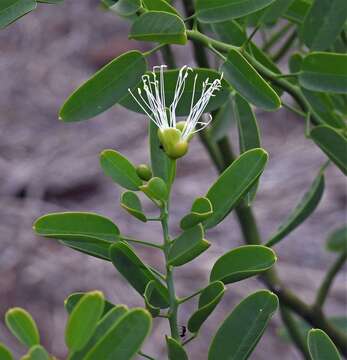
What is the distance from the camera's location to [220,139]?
128 centimetres

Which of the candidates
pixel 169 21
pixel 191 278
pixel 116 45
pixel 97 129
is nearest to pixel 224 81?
pixel 169 21

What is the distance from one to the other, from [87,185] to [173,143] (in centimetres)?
265

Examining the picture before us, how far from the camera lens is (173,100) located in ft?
2.66

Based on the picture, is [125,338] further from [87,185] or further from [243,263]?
[87,185]

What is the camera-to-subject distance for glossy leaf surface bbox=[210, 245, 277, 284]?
0.69 meters

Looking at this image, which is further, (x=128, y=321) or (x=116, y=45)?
(x=116, y=45)

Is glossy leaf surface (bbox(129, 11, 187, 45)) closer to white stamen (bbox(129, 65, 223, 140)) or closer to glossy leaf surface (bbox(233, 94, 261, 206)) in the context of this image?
white stamen (bbox(129, 65, 223, 140))

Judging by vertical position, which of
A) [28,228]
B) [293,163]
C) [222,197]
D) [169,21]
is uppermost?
[169,21]

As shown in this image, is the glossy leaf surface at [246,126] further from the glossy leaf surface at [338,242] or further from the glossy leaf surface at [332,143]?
the glossy leaf surface at [338,242]

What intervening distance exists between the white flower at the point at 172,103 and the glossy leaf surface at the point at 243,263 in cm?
10

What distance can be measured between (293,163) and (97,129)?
77 centimetres

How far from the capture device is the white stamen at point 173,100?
2.49 ft

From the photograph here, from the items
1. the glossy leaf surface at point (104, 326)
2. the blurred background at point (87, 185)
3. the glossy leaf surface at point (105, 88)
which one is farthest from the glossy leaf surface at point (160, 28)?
the blurred background at point (87, 185)

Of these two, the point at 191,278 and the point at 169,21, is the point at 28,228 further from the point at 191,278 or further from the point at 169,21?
the point at 169,21
